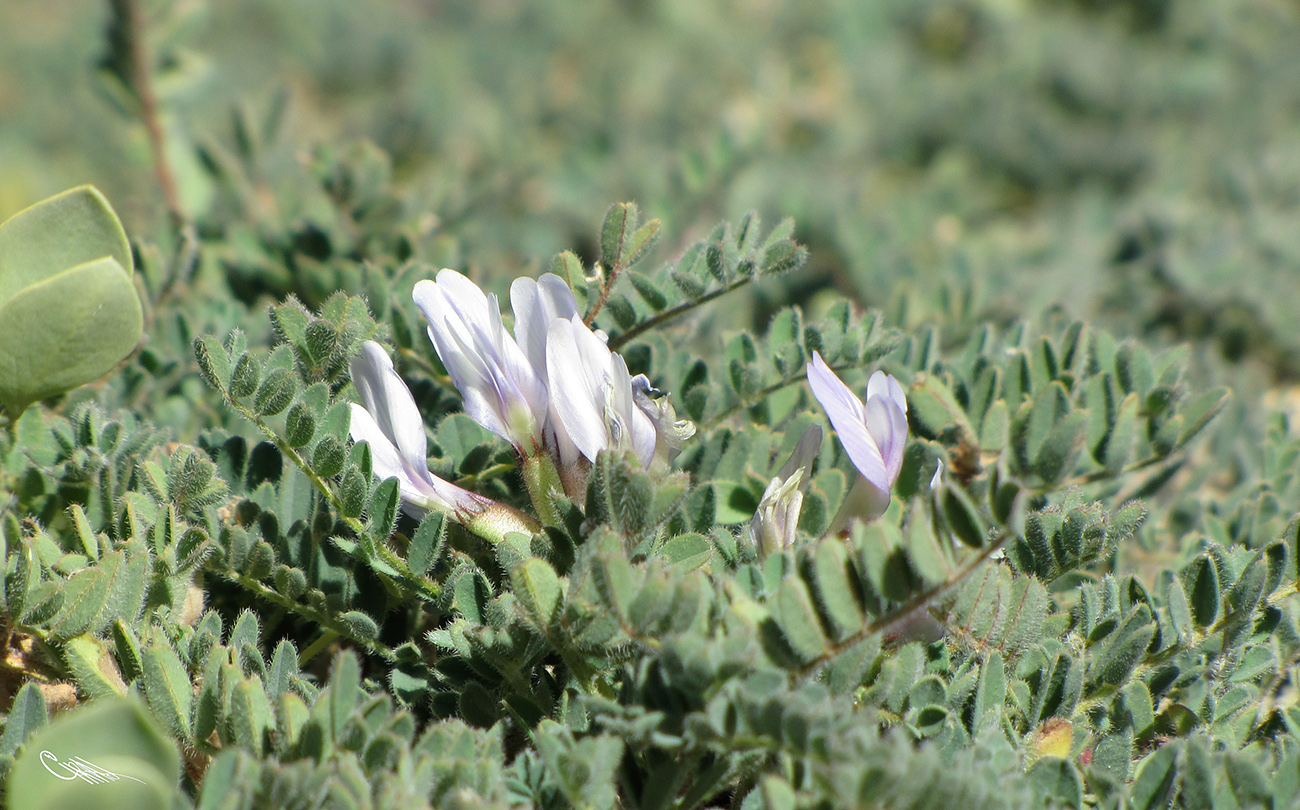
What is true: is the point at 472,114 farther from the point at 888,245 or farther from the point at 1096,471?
the point at 1096,471

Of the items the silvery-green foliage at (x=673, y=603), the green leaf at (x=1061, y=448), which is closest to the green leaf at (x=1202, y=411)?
the silvery-green foliage at (x=673, y=603)

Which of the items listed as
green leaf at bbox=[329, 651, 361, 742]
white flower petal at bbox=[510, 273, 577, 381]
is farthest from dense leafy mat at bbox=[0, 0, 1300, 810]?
white flower petal at bbox=[510, 273, 577, 381]

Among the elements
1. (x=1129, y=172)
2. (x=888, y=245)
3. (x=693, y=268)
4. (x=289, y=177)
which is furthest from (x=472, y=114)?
(x=693, y=268)

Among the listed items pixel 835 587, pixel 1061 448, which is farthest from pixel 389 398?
pixel 1061 448

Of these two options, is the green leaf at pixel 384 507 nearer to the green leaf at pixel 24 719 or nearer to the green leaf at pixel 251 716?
the green leaf at pixel 251 716

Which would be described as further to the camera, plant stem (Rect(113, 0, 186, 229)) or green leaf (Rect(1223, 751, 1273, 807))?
plant stem (Rect(113, 0, 186, 229))

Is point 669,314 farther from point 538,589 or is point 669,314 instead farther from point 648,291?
point 538,589

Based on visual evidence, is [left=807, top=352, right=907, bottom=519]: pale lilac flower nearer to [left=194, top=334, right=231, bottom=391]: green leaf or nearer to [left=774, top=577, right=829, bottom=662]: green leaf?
[left=774, top=577, right=829, bottom=662]: green leaf
